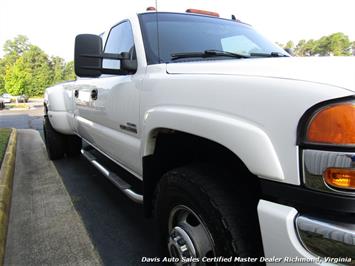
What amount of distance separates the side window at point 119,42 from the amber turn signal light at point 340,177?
1.89 meters

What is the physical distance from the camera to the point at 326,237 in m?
1.28

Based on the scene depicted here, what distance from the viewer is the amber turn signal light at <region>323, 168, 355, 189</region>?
1.27 meters

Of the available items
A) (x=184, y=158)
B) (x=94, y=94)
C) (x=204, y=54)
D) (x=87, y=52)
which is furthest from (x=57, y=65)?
(x=184, y=158)

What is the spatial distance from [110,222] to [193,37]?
1.97m

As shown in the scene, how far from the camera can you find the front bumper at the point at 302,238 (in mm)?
1253

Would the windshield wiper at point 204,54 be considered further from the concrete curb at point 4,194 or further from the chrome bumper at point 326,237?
the concrete curb at point 4,194

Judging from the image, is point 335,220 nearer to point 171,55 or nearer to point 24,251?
point 171,55

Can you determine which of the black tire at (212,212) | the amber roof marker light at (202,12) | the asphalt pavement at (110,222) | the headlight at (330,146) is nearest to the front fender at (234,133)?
the headlight at (330,146)

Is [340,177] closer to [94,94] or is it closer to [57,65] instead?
[94,94]

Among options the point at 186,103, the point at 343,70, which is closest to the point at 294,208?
the point at 343,70

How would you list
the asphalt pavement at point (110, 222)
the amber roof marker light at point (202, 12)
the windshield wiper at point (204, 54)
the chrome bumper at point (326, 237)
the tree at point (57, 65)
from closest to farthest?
the chrome bumper at point (326, 237), the windshield wiper at point (204, 54), the asphalt pavement at point (110, 222), the amber roof marker light at point (202, 12), the tree at point (57, 65)

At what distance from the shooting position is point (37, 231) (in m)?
3.35

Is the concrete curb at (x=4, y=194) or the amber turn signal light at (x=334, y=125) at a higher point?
the amber turn signal light at (x=334, y=125)

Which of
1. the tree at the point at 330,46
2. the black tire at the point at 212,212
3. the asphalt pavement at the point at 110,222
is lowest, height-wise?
the asphalt pavement at the point at 110,222
